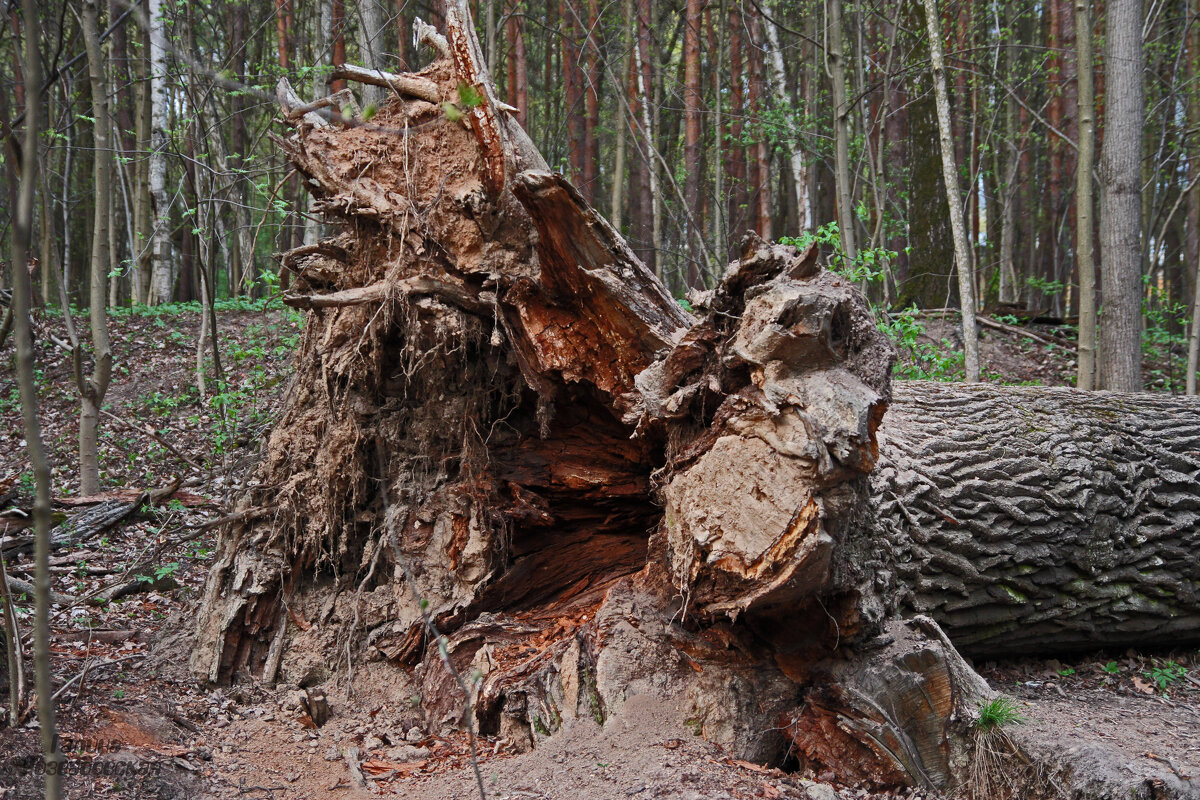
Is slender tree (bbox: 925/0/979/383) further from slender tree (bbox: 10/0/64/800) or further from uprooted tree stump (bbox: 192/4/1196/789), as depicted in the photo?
slender tree (bbox: 10/0/64/800)

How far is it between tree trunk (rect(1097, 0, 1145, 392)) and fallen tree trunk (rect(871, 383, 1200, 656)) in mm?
3170

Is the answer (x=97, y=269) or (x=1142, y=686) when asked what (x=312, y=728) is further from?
(x=97, y=269)

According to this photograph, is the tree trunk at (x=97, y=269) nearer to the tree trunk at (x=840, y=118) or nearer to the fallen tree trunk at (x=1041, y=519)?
the fallen tree trunk at (x=1041, y=519)

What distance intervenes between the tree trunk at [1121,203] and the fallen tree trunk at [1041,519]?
3170mm

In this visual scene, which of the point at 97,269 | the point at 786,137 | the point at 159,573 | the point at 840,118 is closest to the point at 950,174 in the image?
the point at 840,118

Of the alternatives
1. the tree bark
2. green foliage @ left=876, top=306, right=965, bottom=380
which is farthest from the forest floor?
green foliage @ left=876, top=306, right=965, bottom=380

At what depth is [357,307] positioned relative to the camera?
4051 millimetres

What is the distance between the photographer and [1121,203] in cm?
745

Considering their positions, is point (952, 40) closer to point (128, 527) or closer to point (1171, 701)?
point (1171, 701)

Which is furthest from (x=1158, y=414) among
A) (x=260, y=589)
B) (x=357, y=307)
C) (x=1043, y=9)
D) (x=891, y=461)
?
(x=1043, y=9)

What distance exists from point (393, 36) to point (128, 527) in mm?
10034

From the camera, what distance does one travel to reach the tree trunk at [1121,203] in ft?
24.1

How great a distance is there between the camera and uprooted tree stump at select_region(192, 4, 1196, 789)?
3.02 meters

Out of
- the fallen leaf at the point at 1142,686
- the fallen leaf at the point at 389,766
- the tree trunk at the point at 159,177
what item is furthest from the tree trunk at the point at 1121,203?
the tree trunk at the point at 159,177
